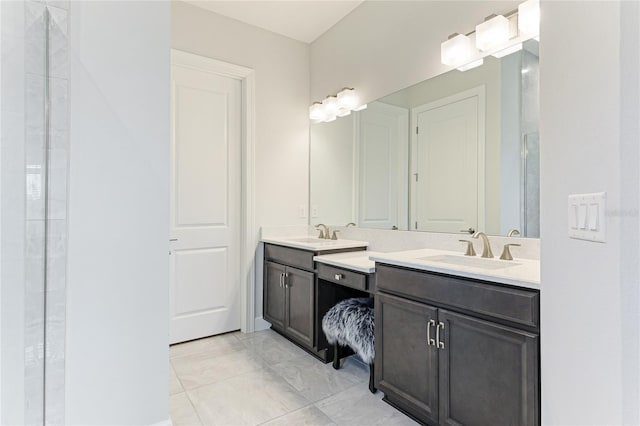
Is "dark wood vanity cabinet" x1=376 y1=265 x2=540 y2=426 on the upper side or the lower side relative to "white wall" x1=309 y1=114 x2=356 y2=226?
lower

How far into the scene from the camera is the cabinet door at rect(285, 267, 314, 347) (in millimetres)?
2447

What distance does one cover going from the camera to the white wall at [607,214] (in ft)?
2.20

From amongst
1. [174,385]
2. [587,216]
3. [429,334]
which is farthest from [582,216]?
[174,385]

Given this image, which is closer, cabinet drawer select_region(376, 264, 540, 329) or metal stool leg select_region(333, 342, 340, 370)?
cabinet drawer select_region(376, 264, 540, 329)

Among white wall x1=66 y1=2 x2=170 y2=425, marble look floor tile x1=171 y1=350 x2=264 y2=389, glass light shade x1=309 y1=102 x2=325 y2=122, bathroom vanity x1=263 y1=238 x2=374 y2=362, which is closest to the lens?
white wall x1=66 y1=2 x2=170 y2=425

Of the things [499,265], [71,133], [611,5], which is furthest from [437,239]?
[71,133]

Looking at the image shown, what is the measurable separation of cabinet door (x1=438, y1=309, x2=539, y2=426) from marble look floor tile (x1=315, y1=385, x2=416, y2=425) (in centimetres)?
33

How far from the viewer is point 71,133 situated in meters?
1.33

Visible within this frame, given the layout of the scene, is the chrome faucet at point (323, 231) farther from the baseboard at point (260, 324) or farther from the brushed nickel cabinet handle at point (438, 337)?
the brushed nickel cabinet handle at point (438, 337)

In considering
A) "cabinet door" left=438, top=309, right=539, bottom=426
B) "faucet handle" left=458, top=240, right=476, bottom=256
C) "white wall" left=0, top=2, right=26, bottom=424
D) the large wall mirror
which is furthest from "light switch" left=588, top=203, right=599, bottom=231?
"white wall" left=0, top=2, right=26, bottom=424

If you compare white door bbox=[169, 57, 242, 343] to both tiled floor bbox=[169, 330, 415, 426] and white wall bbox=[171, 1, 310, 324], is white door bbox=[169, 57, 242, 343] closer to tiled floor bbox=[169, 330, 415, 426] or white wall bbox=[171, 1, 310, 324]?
white wall bbox=[171, 1, 310, 324]

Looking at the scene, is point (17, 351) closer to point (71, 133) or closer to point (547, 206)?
point (71, 133)

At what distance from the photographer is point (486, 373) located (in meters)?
1.34

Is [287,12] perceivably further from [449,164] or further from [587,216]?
[587,216]
